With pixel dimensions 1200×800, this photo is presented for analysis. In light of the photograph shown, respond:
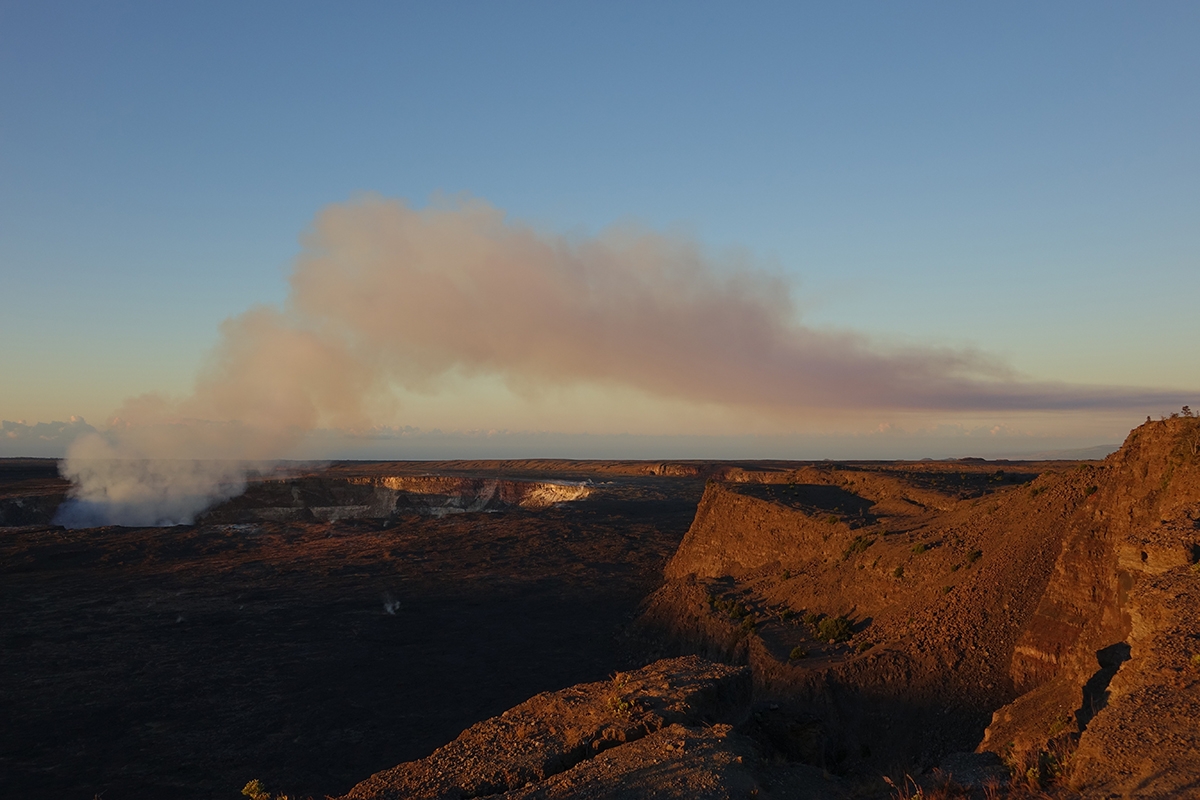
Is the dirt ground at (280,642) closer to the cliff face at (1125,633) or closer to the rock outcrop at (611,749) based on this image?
the rock outcrop at (611,749)

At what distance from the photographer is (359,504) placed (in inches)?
3317

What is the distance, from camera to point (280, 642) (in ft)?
108

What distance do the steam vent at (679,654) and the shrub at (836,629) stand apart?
3.1 inches

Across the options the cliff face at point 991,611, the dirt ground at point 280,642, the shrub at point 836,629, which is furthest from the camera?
the dirt ground at point 280,642

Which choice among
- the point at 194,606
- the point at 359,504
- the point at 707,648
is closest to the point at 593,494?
the point at 359,504

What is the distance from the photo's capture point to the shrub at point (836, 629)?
2144cm

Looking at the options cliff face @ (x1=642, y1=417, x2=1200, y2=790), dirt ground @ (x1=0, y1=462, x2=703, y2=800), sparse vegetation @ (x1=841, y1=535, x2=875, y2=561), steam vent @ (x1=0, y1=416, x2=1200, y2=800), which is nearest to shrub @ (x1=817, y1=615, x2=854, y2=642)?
steam vent @ (x1=0, y1=416, x2=1200, y2=800)

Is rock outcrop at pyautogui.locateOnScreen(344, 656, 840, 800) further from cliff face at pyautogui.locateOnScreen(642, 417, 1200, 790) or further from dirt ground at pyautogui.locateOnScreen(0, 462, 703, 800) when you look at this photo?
dirt ground at pyautogui.locateOnScreen(0, 462, 703, 800)

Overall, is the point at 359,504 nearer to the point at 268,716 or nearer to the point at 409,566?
the point at 409,566

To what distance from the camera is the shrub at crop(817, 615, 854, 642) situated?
2144 cm

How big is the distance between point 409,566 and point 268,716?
24.8 meters

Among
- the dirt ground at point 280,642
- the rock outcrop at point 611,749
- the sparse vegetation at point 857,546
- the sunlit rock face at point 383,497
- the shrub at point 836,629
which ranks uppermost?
the sparse vegetation at point 857,546

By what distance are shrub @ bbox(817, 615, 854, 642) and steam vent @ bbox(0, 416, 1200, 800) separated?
0.26 ft

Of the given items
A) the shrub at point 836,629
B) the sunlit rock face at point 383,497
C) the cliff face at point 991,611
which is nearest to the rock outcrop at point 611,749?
the cliff face at point 991,611
